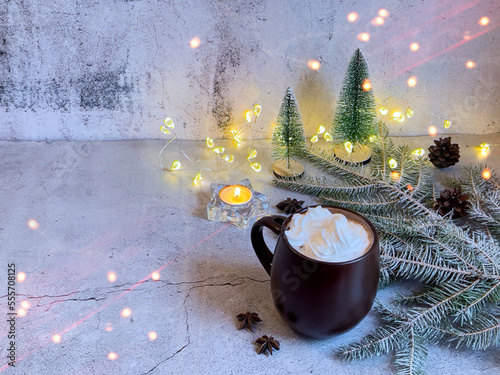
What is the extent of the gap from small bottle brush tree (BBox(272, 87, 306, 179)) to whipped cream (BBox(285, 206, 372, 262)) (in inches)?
17.1

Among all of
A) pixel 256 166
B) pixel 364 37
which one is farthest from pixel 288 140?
pixel 364 37

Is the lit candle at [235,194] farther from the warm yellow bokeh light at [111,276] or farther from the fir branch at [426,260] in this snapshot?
the warm yellow bokeh light at [111,276]

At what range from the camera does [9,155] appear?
127 cm

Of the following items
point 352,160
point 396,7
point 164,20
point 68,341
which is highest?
point 396,7

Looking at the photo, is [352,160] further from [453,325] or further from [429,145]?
[453,325]

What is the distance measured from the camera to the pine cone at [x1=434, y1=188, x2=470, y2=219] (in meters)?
1.00

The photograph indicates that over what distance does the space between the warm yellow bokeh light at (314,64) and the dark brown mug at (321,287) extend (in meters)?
0.60

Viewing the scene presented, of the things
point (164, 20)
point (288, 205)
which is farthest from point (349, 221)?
point (164, 20)

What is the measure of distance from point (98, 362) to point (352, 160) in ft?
2.48

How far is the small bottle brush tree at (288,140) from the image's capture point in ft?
3.80

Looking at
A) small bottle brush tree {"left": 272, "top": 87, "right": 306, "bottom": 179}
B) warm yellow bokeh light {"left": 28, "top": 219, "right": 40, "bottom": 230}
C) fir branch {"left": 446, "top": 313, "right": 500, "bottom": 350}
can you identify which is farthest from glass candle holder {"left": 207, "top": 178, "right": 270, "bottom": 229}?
fir branch {"left": 446, "top": 313, "right": 500, "bottom": 350}

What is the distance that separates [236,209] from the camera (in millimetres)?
1062

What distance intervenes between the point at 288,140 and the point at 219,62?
0.89 ft

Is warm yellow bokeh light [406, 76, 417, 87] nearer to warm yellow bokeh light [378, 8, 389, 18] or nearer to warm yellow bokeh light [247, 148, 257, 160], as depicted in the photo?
warm yellow bokeh light [378, 8, 389, 18]
